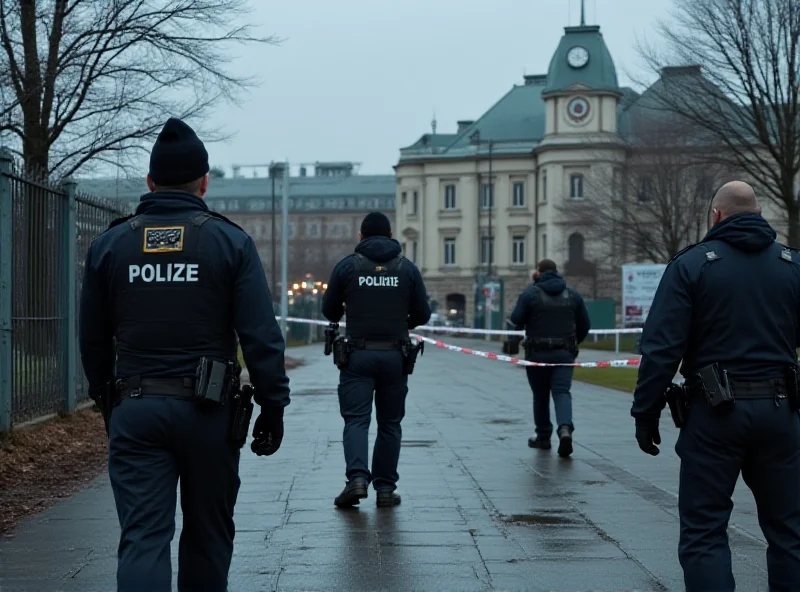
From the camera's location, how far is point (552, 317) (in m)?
12.9

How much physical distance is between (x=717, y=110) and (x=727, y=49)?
1469 mm

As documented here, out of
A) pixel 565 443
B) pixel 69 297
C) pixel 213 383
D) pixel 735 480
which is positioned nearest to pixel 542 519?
pixel 735 480

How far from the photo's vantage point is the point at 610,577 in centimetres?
688

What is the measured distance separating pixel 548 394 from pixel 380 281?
161 inches

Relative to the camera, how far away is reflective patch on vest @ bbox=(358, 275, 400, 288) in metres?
9.23

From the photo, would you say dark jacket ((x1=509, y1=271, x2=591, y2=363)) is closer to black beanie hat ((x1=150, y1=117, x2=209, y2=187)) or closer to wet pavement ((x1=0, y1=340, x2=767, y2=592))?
wet pavement ((x1=0, y1=340, x2=767, y2=592))

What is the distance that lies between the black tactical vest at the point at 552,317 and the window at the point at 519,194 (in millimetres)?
87159

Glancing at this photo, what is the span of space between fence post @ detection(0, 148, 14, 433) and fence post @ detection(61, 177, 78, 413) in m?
2.43

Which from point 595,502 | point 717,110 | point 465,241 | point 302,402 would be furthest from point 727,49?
point 465,241

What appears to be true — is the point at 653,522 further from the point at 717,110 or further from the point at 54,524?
the point at 717,110

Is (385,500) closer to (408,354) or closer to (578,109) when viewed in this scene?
(408,354)

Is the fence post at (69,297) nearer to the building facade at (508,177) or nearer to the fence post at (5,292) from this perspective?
the fence post at (5,292)

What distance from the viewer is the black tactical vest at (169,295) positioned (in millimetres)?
5152

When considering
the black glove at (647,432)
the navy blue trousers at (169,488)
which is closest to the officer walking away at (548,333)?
the black glove at (647,432)
